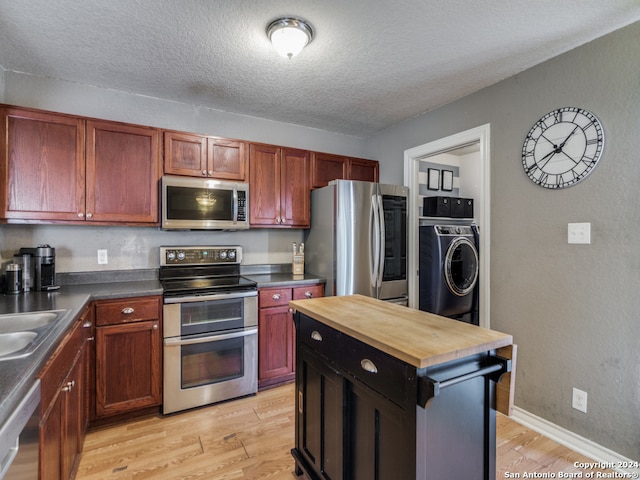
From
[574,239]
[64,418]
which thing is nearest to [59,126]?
[64,418]

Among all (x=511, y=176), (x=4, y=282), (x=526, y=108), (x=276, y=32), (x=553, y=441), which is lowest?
(x=553, y=441)

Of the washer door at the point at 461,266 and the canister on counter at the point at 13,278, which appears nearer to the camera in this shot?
the canister on counter at the point at 13,278

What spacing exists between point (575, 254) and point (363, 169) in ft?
7.20

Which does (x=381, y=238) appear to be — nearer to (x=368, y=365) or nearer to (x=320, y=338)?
(x=320, y=338)

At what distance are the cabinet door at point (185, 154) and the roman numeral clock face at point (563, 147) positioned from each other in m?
2.56

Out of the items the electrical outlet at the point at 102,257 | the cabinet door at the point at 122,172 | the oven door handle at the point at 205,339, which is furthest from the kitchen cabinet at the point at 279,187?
the electrical outlet at the point at 102,257

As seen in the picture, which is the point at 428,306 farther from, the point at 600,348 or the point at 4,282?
the point at 4,282

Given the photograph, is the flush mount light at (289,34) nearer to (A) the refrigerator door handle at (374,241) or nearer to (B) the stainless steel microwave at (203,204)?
(B) the stainless steel microwave at (203,204)

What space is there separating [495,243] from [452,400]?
1.77 metres

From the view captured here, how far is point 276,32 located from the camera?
6.11 feet

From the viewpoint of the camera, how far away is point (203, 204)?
274 centimetres

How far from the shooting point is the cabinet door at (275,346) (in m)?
2.75

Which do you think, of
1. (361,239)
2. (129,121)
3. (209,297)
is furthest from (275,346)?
(129,121)

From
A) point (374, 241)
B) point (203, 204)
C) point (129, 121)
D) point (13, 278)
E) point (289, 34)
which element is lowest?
point (13, 278)
